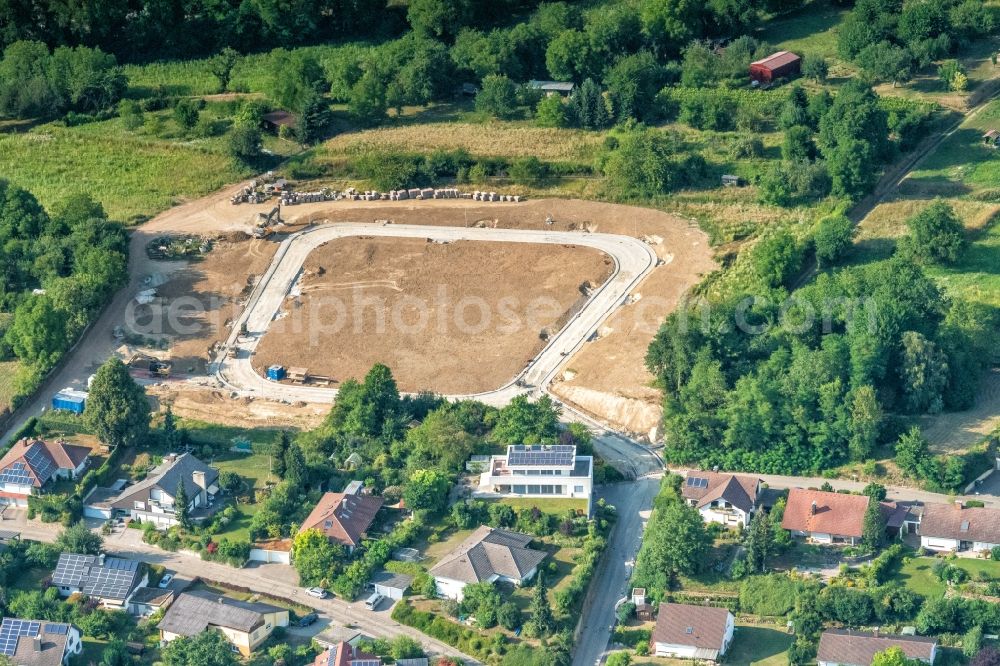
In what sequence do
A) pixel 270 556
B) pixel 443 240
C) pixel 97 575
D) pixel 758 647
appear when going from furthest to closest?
1. pixel 443 240
2. pixel 270 556
3. pixel 97 575
4. pixel 758 647

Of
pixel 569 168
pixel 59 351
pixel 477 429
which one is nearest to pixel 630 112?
pixel 569 168

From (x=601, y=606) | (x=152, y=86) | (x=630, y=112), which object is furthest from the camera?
(x=152, y=86)

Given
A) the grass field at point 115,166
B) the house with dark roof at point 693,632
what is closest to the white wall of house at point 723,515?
the house with dark roof at point 693,632

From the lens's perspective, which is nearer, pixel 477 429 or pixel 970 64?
pixel 477 429

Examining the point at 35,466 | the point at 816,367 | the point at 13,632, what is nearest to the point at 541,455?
the point at 816,367

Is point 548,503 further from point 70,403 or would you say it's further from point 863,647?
point 70,403

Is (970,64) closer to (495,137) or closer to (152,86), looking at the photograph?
(495,137)

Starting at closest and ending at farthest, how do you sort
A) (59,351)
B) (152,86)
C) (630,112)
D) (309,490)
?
(309,490), (59,351), (630,112), (152,86)

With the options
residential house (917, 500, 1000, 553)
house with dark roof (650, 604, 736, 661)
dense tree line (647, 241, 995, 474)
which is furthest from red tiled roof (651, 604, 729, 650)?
dense tree line (647, 241, 995, 474)
